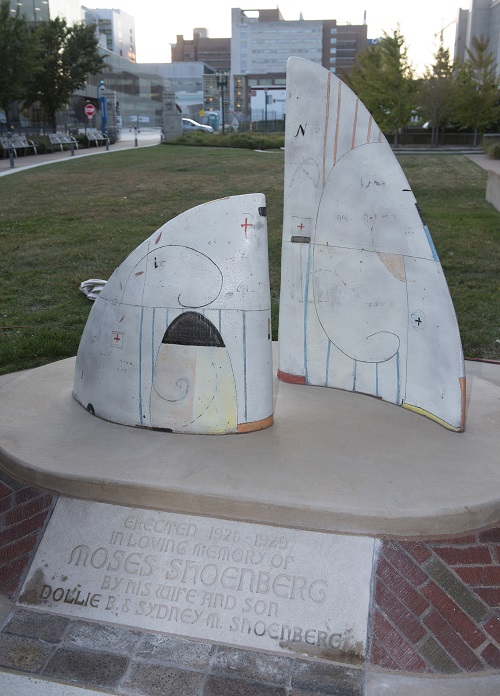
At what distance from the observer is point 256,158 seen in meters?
28.2

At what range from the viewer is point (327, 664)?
3.61m

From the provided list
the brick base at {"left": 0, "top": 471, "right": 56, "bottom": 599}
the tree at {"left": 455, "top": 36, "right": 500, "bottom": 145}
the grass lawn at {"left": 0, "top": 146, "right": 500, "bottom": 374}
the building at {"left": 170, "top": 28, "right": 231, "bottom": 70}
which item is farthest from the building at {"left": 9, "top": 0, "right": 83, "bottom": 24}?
the building at {"left": 170, "top": 28, "right": 231, "bottom": 70}

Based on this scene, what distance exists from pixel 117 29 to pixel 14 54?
241 ft

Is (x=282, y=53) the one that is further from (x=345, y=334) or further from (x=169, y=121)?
(x=345, y=334)

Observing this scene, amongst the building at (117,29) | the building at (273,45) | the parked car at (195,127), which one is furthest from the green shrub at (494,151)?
the building at (273,45)

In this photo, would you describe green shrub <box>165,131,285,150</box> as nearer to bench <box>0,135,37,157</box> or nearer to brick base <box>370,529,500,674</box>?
bench <box>0,135,37,157</box>

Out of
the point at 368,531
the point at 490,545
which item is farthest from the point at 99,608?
the point at 490,545

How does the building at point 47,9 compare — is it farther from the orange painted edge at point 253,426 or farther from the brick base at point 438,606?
the brick base at point 438,606

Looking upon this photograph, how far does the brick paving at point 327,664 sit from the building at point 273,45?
10813cm

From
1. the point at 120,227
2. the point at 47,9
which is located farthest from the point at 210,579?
the point at 47,9

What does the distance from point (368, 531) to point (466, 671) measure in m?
0.87

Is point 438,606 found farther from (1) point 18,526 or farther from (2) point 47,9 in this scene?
(2) point 47,9

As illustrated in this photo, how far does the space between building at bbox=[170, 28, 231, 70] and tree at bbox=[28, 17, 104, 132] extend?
4730 inches

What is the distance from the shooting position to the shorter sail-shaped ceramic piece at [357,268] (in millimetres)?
4992
